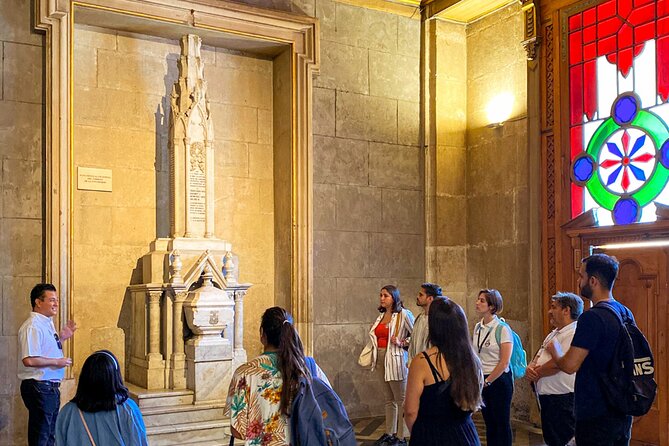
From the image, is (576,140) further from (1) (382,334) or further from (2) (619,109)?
(1) (382,334)

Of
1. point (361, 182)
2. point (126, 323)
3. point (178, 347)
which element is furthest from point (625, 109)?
point (126, 323)

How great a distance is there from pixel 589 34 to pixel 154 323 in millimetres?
5350

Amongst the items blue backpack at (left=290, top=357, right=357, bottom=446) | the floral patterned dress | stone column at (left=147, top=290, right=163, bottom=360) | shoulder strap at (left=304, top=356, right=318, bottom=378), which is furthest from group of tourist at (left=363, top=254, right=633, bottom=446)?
stone column at (left=147, top=290, right=163, bottom=360)

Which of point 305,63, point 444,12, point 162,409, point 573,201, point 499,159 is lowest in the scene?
point 162,409

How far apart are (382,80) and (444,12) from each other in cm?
111

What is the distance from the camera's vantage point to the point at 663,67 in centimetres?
711

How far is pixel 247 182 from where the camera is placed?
8.80 meters

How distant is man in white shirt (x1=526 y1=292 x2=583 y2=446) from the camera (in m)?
4.61

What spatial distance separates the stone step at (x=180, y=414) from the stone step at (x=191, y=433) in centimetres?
4

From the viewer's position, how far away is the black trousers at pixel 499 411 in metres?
5.42

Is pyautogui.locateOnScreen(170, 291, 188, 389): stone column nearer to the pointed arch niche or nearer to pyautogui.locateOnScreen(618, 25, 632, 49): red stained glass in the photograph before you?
the pointed arch niche

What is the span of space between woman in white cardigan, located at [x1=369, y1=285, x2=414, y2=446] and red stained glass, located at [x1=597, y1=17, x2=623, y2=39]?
347 centimetres

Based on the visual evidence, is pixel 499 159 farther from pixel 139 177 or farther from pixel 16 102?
pixel 16 102

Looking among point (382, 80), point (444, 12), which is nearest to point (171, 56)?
point (382, 80)
